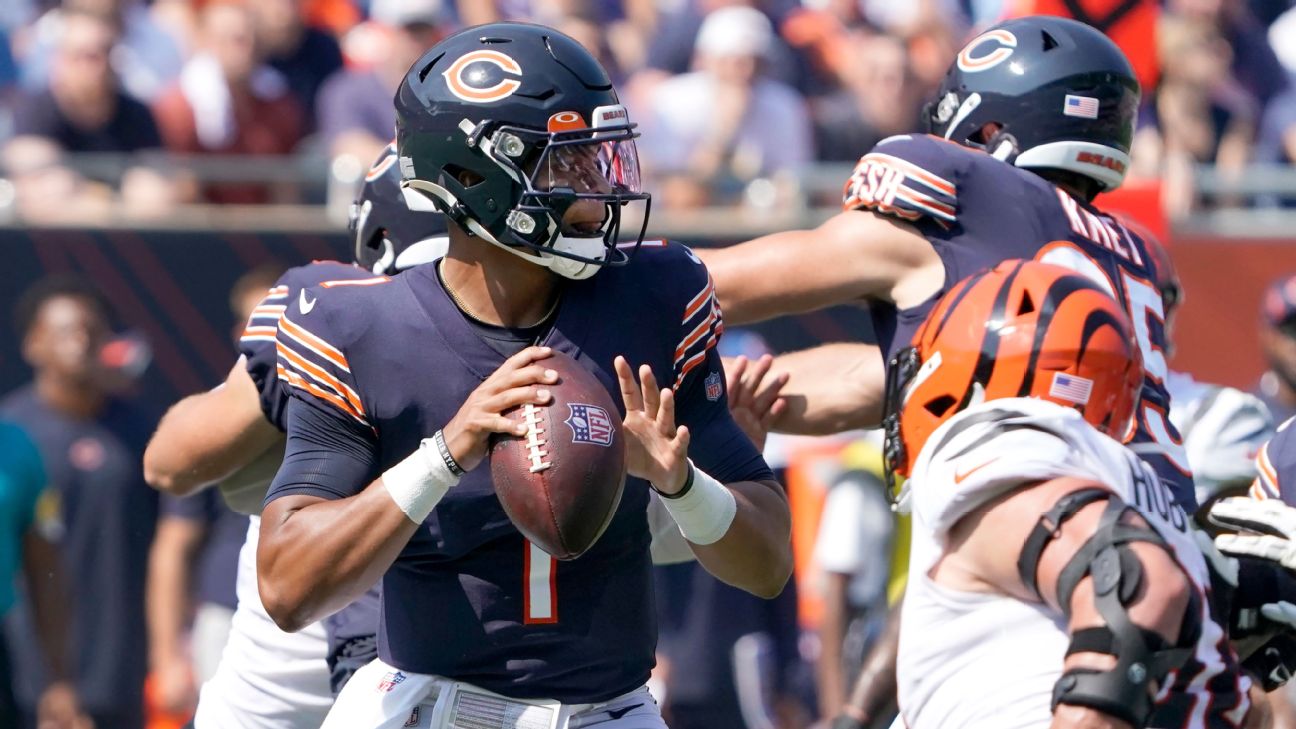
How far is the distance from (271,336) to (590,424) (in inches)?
38.7

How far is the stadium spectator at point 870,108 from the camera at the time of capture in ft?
29.9

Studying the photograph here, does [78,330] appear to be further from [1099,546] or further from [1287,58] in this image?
[1287,58]

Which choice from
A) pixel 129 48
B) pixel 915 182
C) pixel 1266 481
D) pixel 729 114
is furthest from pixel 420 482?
pixel 129 48

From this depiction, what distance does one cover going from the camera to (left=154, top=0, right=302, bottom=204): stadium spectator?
8.60m

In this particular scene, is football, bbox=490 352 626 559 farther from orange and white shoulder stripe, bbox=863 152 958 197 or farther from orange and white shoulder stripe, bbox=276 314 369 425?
orange and white shoulder stripe, bbox=863 152 958 197

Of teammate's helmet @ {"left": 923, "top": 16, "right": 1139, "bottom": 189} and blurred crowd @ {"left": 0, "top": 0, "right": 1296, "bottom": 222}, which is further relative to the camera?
blurred crowd @ {"left": 0, "top": 0, "right": 1296, "bottom": 222}

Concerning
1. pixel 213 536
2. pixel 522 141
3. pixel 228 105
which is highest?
pixel 522 141

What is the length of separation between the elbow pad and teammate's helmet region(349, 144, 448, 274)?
1.78 m

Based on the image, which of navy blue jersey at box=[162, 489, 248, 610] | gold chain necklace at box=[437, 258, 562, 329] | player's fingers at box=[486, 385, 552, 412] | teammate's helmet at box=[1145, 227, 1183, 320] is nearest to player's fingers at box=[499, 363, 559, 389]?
player's fingers at box=[486, 385, 552, 412]

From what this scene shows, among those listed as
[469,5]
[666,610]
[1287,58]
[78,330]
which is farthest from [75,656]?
[1287,58]

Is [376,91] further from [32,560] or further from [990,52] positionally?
[990,52]

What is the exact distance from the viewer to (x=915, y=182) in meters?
3.83

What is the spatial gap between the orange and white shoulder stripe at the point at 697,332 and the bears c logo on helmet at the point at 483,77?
0.49 metres

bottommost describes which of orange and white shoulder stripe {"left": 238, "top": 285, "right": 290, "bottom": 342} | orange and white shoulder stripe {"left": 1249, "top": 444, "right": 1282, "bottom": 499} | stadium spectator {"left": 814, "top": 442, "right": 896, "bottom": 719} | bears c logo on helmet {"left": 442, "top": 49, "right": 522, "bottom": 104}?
stadium spectator {"left": 814, "top": 442, "right": 896, "bottom": 719}
